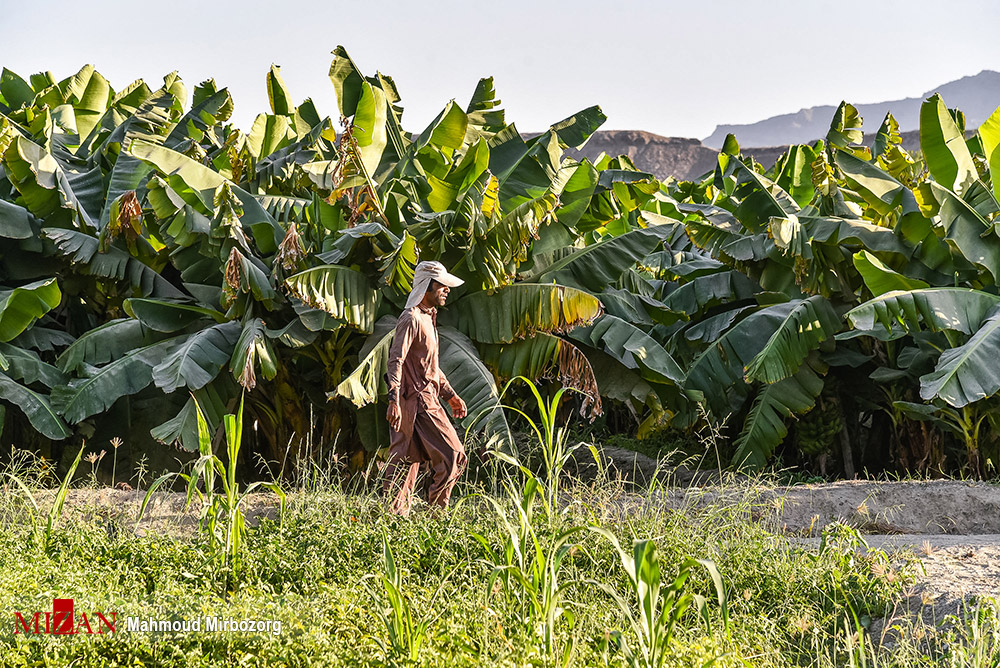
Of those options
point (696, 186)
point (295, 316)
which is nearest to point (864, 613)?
point (295, 316)

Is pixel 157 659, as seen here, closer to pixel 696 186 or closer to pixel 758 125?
pixel 696 186

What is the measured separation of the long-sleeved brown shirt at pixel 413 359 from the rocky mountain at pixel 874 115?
92.7 meters

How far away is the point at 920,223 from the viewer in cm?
958

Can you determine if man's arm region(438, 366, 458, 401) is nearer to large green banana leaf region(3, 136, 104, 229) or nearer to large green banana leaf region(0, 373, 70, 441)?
large green banana leaf region(0, 373, 70, 441)

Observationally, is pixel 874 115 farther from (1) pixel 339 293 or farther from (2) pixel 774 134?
(1) pixel 339 293

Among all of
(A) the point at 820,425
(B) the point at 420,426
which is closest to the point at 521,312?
(B) the point at 420,426

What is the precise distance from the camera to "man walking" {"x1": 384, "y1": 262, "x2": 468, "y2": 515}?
6984mm

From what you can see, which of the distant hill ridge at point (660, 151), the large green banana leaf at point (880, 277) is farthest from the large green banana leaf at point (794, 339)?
the distant hill ridge at point (660, 151)

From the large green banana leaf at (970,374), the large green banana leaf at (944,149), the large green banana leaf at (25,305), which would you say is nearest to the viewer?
the large green banana leaf at (970,374)

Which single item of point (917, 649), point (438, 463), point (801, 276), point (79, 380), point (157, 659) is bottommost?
point (917, 649)

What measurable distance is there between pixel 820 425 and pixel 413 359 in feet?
20.9

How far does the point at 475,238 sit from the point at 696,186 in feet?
27.4

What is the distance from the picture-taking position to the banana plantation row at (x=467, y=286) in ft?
28.4

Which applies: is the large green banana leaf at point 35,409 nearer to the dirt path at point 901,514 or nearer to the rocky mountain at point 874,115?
the dirt path at point 901,514
